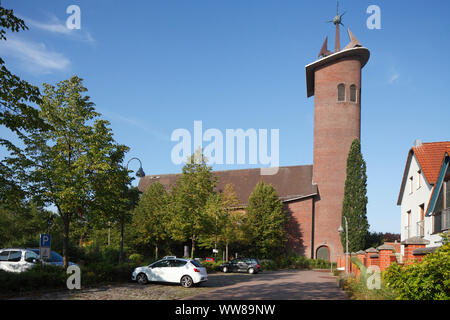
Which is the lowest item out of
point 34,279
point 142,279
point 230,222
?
point 142,279

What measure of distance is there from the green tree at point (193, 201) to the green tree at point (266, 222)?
38.4 feet

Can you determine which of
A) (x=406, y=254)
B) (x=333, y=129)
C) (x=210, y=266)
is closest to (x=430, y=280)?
(x=406, y=254)

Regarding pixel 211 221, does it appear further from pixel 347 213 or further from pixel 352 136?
pixel 352 136

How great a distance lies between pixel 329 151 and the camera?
2105 inches

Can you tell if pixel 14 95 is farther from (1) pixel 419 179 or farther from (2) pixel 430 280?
(1) pixel 419 179

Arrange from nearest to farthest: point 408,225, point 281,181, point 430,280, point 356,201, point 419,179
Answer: point 430,280 < point 419,179 < point 408,225 < point 356,201 < point 281,181

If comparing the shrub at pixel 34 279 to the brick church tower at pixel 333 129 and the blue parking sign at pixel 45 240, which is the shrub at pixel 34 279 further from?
the brick church tower at pixel 333 129

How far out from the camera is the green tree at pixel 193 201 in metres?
35.7

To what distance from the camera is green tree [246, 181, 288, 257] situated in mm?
49812

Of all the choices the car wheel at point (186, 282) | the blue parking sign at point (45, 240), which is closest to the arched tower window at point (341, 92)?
the car wheel at point (186, 282)

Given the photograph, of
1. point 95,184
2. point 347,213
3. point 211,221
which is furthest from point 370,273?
point 347,213

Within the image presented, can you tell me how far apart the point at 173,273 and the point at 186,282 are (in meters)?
0.79

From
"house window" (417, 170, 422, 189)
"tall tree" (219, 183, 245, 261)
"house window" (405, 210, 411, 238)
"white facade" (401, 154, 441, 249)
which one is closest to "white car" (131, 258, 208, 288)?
"white facade" (401, 154, 441, 249)

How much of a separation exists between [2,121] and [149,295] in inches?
342
